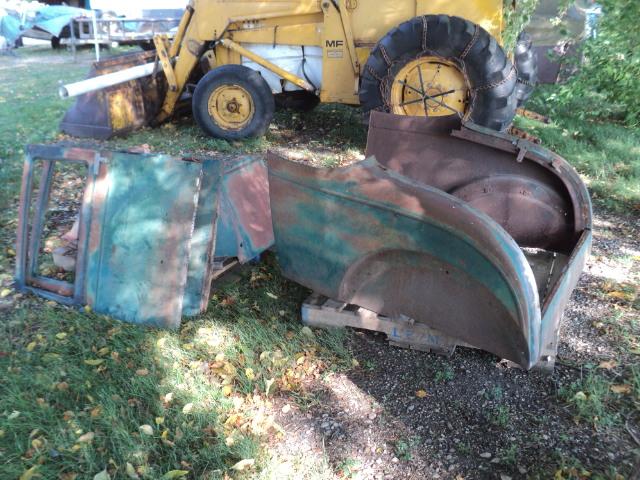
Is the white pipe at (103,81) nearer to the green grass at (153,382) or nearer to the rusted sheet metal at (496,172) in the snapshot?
the green grass at (153,382)

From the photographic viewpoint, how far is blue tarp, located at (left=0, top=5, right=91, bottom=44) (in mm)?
16281

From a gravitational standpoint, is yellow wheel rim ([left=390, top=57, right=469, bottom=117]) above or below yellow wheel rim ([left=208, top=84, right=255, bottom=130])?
above

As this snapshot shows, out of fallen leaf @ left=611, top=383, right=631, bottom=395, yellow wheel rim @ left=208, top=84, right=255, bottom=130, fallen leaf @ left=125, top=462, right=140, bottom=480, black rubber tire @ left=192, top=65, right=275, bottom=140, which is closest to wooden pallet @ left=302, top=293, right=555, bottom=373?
fallen leaf @ left=611, top=383, right=631, bottom=395

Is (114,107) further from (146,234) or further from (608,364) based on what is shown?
(608,364)

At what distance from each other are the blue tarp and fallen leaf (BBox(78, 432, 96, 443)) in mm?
16765

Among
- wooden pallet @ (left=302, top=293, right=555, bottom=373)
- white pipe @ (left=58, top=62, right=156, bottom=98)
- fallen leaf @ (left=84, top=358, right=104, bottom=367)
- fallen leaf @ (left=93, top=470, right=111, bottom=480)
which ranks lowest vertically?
fallen leaf @ (left=93, top=470, right=111, bottom=480)

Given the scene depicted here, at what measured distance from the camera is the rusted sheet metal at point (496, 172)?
3.14 m

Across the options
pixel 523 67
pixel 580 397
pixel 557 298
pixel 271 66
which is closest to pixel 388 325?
pixel 557 298

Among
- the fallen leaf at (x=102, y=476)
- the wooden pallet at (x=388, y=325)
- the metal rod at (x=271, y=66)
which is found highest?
the metal rod at (x=271, y=66)

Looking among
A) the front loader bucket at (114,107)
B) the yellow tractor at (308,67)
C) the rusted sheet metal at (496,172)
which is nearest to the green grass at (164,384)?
the rusted sheet metal at (496,172)

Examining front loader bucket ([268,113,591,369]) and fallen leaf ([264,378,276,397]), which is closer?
front loader bucket ([268,113,591,369])

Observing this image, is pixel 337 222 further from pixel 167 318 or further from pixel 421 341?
pixel 167 318

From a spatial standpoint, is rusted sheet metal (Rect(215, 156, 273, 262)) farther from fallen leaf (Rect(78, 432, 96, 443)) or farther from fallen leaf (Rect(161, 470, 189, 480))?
fallen leaf (Rect(161, 470, 189, 480))

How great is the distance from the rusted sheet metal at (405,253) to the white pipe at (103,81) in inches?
141
